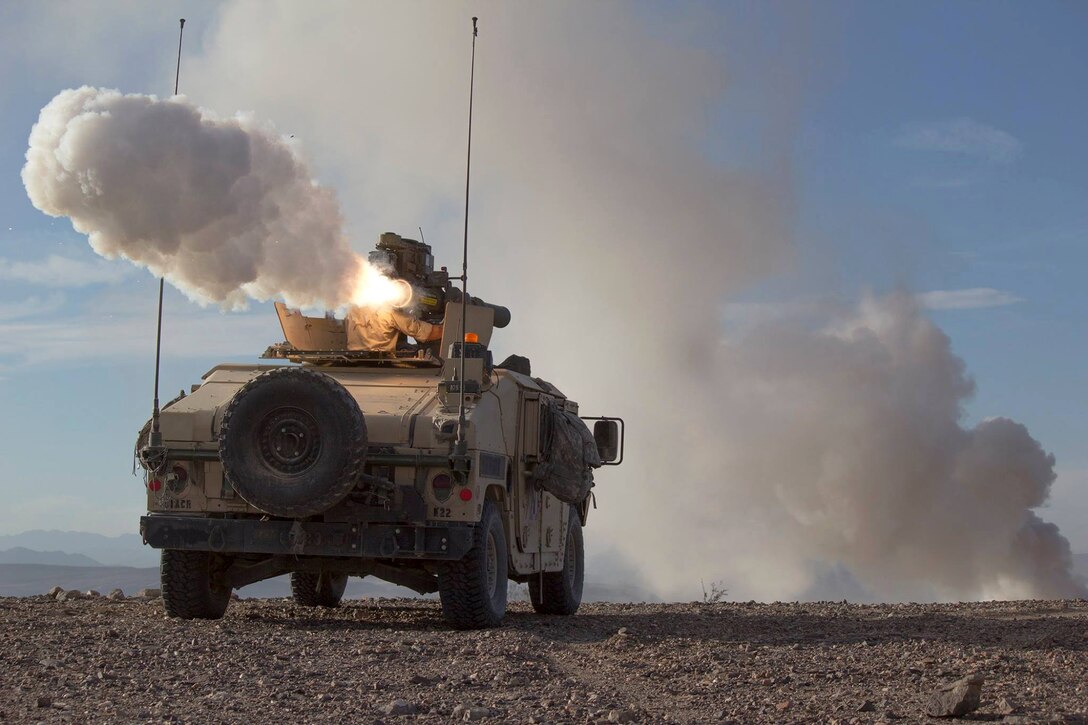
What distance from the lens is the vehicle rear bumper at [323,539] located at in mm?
12820

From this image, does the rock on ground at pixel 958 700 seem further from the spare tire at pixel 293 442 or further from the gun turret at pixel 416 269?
the gun turret at pixel 416 269

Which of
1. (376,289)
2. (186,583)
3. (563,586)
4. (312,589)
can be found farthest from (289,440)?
(563,586)

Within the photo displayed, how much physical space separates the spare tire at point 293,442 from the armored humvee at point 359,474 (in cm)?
1

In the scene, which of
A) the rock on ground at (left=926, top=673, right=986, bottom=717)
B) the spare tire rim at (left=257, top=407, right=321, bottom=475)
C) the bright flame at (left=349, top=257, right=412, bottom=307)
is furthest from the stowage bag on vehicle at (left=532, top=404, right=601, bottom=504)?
the rock on ground at (left=926, top=673, right=986, bottom=717)

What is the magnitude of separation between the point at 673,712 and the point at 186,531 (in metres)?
6.34

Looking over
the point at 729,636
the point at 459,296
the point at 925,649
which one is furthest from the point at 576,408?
the point at 925,649

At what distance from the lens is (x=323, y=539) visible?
1296 cm

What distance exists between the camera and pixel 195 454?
43.9ft

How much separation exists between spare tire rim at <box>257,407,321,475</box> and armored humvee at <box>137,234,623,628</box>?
0.01m

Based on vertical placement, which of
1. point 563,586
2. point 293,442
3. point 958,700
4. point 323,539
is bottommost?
point 958,700

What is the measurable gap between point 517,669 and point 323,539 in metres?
3.74

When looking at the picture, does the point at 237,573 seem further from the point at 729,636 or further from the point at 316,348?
the point at 729,636

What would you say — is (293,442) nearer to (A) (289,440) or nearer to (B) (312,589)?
(A) (289,440)

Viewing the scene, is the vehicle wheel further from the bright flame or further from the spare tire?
the bright flame
